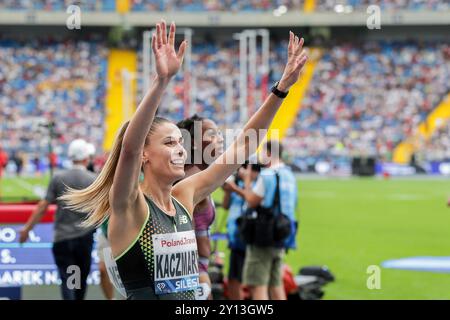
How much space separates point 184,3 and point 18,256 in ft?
154

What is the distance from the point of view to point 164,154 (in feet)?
12.1

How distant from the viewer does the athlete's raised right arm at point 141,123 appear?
3.14 m

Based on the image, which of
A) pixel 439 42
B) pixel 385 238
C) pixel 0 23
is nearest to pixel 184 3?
pixel 0 23

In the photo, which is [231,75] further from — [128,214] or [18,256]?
[128,214]

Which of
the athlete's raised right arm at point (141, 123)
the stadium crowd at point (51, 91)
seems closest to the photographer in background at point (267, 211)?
the athlete's raised right arm at point (141, 123)

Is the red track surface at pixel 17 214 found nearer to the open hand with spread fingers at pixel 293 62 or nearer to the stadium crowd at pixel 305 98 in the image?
the open hand with spread fingers at pixel 293 62

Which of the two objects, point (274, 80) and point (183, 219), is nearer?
point (183, 219)

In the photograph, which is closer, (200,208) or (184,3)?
(200,208)

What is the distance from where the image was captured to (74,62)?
52.2 m

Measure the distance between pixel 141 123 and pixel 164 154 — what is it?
1.56 feet

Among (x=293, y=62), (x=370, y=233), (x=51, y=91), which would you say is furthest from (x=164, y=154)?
(x=51, y=91)

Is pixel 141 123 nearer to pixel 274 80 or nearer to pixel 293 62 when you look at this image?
pixel 293 62

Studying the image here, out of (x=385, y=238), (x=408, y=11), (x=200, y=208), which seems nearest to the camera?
(x=200, y=208)

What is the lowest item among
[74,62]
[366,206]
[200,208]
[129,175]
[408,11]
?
[366,206]
